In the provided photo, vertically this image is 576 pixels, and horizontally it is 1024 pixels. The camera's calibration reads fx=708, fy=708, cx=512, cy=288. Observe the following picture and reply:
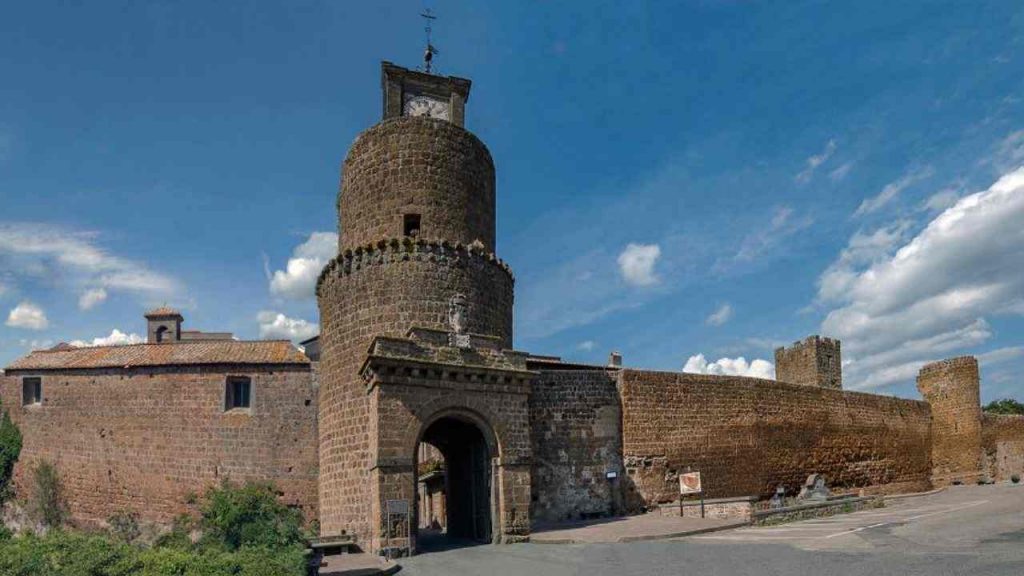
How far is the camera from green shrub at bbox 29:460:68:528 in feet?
75.0

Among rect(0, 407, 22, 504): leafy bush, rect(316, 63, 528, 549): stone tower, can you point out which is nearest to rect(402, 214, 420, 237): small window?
rect(316, 63, 528, 549): stone tower

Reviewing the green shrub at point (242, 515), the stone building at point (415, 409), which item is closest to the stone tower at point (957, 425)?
the stone building at point (415, 409)

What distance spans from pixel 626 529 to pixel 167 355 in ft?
51.8

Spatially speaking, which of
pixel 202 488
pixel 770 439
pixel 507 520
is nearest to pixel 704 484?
pixel 770 439

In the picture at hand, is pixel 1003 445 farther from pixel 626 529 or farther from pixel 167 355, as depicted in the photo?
pixel 167 355

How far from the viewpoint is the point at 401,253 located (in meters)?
17.5

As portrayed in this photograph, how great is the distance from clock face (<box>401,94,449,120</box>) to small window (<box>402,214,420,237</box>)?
3.61 m

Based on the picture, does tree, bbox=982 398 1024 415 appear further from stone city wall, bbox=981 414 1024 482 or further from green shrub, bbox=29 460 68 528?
green shrub, bbox=29 460 68 528

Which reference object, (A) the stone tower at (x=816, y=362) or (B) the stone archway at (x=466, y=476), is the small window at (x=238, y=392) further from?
(A) the stone tower at (x=816, y=362)

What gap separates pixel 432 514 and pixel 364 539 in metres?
10.5

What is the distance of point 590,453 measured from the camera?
1919 centimetres

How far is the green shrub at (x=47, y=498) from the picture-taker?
2286 centimetres

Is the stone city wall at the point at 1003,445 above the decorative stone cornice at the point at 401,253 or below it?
below

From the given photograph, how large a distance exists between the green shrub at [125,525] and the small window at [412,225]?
12835 mm
